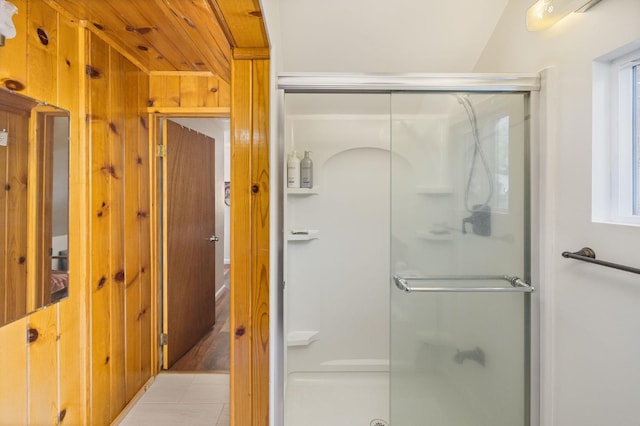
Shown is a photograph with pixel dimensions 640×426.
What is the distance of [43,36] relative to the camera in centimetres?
126

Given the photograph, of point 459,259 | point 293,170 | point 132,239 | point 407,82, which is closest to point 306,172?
point 293,170

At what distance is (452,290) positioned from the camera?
1365mm

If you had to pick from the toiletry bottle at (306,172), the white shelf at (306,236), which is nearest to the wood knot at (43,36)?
the toiletry bottle at (306,172)

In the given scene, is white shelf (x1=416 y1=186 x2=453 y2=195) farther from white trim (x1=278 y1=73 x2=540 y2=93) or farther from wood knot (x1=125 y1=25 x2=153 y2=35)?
wood knot (x1=125 y1=25 x2=153 y2=35)

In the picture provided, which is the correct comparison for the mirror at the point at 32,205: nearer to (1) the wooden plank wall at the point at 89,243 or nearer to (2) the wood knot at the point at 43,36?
(1) the wooden plank wall at the point at 89,243

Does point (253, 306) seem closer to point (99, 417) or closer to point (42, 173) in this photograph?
point (42, 173)

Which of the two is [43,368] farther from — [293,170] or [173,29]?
[173,29]

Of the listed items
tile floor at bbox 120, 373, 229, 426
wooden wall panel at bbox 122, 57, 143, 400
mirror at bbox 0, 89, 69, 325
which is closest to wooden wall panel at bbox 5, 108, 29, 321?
mirror at bbox 0, 89, 69, 325

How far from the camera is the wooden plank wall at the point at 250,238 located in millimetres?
1108

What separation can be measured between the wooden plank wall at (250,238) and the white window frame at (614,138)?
1.34m

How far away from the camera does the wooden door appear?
219 cm

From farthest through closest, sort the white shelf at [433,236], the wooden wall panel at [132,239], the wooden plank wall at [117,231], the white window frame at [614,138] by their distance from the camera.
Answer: the wooden wall panel at [132,239] → the wooden plank wall at [117,231] → the white shelf at [433,236] → the white window frame at [614,138]

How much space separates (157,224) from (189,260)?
48 cm

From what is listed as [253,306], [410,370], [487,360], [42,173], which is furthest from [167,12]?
[487,360]
